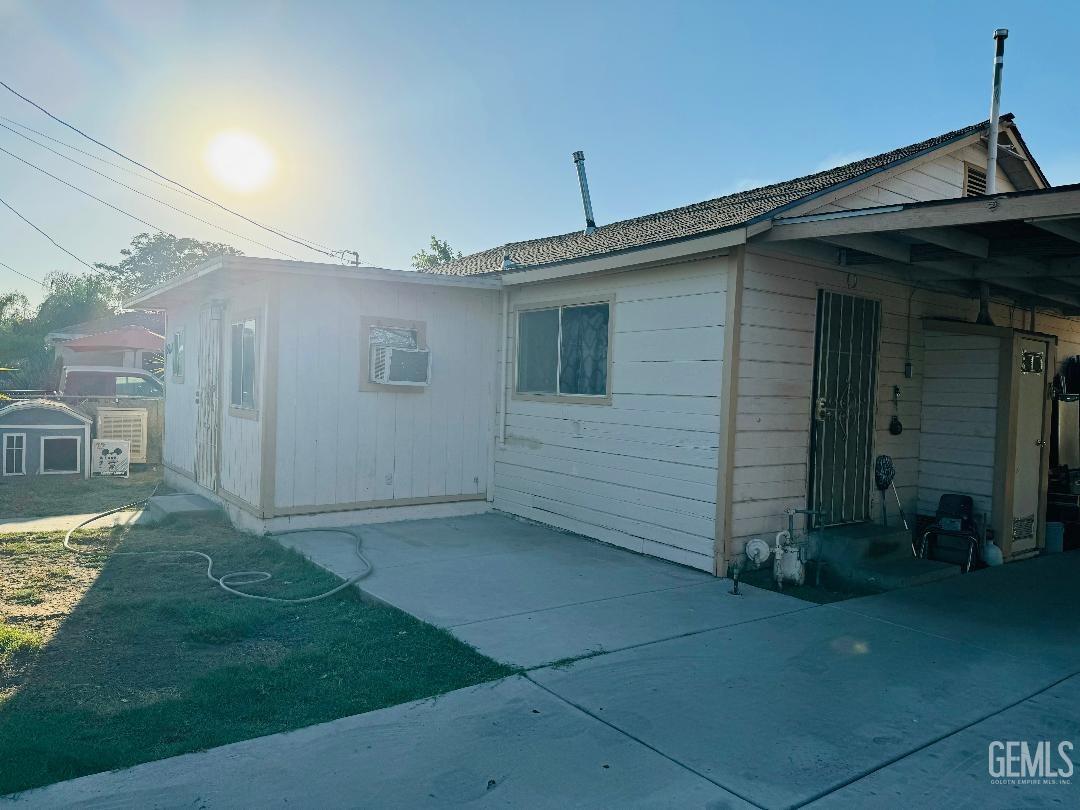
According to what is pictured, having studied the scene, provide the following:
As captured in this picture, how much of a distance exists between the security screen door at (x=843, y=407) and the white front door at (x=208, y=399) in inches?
243

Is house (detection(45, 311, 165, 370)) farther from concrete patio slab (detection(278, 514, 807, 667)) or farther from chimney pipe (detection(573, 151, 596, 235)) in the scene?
concrete patio slab (detection(278, 514, 807, 667))

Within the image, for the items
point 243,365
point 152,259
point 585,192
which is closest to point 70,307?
point 152,259

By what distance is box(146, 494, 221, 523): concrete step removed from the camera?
7.86 meters

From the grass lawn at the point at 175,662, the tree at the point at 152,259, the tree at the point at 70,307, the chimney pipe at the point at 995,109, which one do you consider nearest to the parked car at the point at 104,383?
the grass lawn at the point at 175,662

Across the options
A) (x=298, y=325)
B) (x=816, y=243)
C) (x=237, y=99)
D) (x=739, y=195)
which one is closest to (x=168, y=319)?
(x=237, y=99)

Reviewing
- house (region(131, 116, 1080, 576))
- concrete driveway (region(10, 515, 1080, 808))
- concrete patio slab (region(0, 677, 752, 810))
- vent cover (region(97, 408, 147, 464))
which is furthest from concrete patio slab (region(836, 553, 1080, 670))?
vent cover (region(97, 408, 147, 464))

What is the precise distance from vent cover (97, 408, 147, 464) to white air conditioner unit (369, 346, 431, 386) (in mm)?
5840

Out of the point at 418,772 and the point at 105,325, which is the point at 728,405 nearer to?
the point at 418,772

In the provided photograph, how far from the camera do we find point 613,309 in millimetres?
7004

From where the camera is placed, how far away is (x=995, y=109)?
801 cm

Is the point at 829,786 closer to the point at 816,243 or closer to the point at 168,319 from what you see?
the point at 816,243

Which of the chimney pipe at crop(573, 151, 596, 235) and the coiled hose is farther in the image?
the chimney pipe at crop(573, 151, 596, 235)

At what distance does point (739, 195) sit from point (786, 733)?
674cm

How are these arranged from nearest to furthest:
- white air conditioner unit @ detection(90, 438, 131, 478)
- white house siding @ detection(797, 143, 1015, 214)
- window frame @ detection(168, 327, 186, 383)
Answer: white house siding @ detection(797, 143, 1015, 214), window frame @ detection(168, 327, 186, 383), white air conditioner unit @ detection(90, 438, 131, 478)
